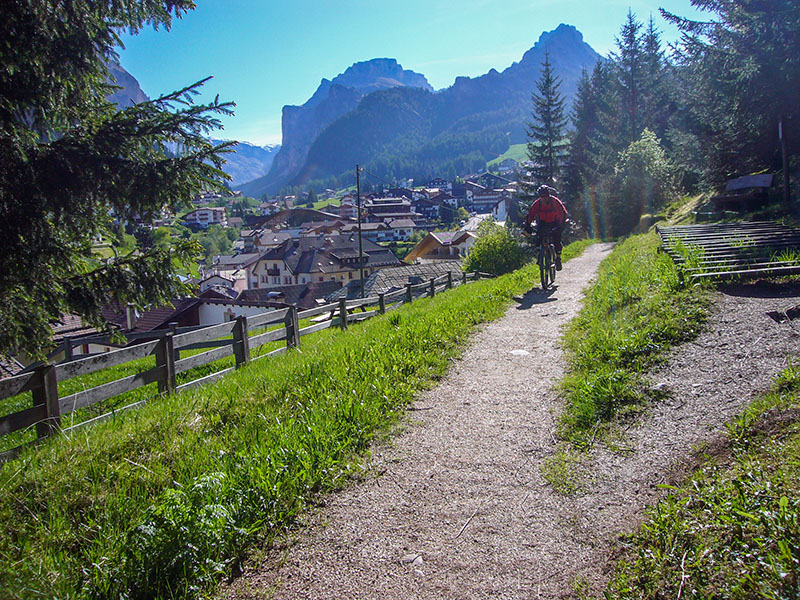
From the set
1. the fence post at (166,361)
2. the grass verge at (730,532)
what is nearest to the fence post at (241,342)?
the fence post at (166,361)

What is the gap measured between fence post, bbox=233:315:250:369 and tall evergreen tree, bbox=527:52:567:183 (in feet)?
147

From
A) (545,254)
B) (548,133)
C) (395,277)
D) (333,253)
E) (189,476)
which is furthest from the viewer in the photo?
(333,253)

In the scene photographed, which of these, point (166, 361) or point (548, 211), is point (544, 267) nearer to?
point (548, 211)

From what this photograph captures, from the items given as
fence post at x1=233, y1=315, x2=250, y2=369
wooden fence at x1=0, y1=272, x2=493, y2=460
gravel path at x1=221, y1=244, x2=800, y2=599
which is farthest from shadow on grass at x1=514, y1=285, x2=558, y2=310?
fence post at x1=233, y1=315, x2=250, y2=369

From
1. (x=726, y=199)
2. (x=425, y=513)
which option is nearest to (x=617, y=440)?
(x=425, y=513)

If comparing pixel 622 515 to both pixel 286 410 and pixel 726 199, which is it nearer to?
pixel 286 410

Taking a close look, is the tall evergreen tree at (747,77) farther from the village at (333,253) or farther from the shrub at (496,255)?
the village at (333,253)

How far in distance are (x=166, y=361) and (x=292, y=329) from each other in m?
3.19

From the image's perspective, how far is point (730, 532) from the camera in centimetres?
276

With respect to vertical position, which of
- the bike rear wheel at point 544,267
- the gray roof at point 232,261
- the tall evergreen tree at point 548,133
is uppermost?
the tall evergreen tree at point 548,133

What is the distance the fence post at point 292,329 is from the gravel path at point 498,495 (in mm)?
4843

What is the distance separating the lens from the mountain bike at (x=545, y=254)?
1301 centimetres

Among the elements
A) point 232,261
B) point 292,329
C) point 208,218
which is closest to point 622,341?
point 292,329

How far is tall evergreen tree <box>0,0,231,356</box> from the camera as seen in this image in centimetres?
611
